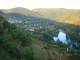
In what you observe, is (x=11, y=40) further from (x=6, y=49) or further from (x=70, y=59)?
(x=70, y=59)

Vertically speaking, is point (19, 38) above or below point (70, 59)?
above

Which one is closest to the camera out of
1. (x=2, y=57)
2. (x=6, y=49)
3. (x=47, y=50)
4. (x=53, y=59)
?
(x=2, y=57)

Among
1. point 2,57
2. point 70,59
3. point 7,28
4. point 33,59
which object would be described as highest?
point 7,28

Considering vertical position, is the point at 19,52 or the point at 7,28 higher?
the point at 7,28

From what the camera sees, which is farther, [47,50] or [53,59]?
[47,50]

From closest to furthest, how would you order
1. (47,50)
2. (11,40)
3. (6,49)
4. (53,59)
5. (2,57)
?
(2,57)
(6,49)
(11,40)
(53,59)
(47,50)

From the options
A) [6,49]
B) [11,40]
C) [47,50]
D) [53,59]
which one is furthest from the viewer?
[47,50]

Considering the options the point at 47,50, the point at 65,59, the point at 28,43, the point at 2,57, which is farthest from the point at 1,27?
the point at 65,59

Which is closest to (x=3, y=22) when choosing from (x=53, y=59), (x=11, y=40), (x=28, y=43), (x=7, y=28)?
(x=7, y=28)

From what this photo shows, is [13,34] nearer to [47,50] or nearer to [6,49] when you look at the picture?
A: [6,49]
